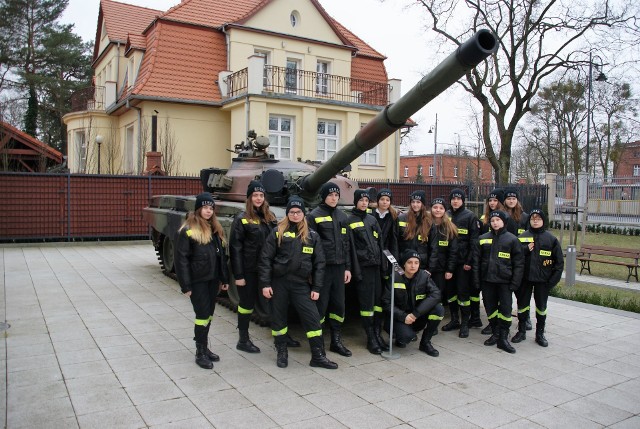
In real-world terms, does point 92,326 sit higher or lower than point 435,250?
lower

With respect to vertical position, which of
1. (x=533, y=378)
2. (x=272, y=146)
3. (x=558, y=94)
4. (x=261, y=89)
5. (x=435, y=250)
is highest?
(x=558, y=94)

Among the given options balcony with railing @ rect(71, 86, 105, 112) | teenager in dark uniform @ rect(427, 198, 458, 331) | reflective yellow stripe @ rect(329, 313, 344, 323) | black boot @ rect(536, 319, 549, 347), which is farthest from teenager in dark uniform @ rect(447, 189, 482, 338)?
A: balcony with railing @ rect(71, 86, 105, 112)

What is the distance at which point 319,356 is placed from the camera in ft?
18.7

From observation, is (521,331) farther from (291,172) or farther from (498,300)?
(291,172)

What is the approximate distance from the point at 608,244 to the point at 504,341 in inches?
514

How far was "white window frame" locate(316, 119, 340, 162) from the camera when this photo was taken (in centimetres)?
2197

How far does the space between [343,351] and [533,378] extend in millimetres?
1951

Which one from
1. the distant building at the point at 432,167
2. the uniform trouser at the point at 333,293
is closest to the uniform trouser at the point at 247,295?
the uniform trouser at the point at 333,293

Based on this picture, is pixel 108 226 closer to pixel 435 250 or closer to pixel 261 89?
pixel 261 89

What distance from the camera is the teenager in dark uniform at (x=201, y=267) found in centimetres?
554

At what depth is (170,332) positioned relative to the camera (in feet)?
22.6

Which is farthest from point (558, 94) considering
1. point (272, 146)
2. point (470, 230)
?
point (470, 230)

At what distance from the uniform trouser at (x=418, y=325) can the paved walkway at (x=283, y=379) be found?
0.20m

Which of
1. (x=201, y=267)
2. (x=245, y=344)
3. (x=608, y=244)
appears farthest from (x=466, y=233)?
(x=608, y=244)
